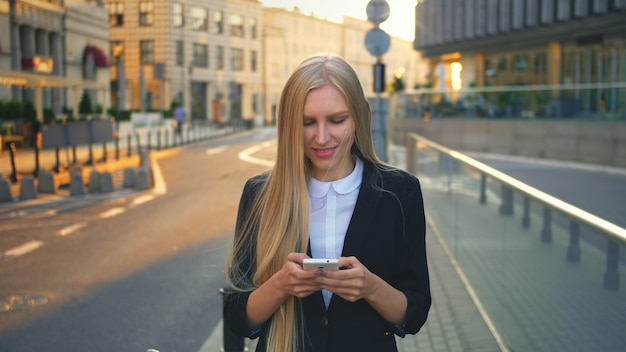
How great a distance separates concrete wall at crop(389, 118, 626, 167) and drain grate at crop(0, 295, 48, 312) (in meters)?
→ 17.5

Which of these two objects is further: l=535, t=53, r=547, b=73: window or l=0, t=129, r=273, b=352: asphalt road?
l=535, t=53, r=547, b=73: window

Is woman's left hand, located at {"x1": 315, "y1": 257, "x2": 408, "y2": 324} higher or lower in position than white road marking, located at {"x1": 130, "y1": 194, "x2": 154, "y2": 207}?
higher

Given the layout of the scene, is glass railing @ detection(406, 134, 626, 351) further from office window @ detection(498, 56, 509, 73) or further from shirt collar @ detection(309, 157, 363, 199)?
office window @ detection(498, 56, 509, 73)

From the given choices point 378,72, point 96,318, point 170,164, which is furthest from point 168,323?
point 170,164

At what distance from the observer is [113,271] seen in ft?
28.3

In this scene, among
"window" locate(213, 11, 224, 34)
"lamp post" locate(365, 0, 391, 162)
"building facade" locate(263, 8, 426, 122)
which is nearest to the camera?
"lamp post" locate(365, 0, 391, 162)

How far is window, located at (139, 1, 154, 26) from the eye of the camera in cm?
4644

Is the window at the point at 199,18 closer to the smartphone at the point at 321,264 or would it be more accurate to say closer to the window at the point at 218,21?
the window at the point at 218,21

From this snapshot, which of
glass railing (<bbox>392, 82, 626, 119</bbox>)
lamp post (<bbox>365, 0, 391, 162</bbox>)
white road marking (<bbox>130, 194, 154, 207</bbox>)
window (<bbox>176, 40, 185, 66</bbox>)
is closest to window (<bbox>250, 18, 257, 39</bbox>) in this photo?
window (<bbox>176, 40, 185, 66</bbox>)

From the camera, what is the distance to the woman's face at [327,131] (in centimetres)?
236

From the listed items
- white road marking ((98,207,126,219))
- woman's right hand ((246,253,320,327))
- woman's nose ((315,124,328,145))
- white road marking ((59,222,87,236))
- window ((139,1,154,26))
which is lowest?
white road marking ((59,222,87,236))

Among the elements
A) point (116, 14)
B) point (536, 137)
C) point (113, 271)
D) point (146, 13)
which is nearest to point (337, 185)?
point (113, 271)

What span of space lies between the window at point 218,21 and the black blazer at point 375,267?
63.7 metres

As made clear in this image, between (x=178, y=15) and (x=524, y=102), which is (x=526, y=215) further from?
(x=178, y=15)
